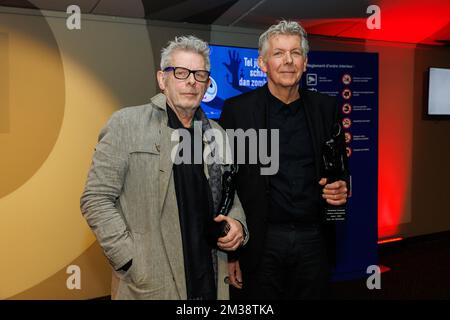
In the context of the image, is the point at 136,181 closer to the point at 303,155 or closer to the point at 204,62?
the point at 204,62

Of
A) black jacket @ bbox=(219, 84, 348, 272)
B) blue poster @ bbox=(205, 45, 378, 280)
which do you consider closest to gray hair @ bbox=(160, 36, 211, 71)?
black jacket @ bbox=(219, 84, 348, 272)

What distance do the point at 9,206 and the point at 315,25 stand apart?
3.19 meters

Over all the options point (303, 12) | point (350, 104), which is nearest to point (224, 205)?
point (350, 104)

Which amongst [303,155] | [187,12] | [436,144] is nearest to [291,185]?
[303,155]

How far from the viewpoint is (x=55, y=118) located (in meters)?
3.40

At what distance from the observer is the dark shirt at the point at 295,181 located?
191 centimetres

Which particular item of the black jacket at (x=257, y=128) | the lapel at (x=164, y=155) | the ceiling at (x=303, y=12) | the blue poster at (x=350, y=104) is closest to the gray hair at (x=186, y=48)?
the lapel at (x=164, y=155)

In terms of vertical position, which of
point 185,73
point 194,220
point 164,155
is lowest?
point 194,220

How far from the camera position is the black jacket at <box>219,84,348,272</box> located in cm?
190

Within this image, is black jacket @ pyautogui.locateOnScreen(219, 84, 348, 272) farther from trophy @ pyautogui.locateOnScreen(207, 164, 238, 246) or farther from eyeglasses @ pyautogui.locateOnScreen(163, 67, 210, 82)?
eyeglasses @ pyautogui.locateOnScreen(163, 67, 210, 82)

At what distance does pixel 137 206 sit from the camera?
154 centimetres

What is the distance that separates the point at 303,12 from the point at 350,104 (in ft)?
3.00

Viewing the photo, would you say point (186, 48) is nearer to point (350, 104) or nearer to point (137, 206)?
point (137, 206)

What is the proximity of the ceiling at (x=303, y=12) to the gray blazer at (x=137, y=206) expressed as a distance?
207 centimetres
